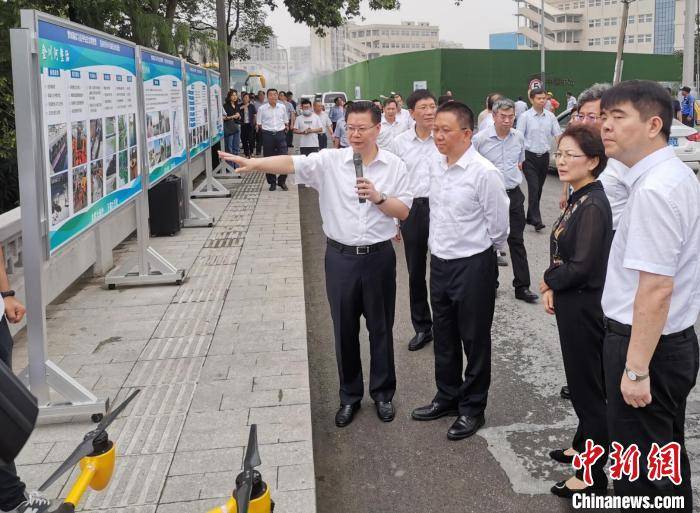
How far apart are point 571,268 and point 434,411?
146 centimetres

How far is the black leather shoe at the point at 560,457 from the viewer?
12.8 ft

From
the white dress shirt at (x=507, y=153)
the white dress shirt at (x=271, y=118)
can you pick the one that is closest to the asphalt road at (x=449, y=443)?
the white dress shirt at (x=507, y=153)

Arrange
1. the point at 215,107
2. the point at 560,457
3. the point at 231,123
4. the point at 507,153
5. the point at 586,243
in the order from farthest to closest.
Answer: the point at 231,123 → the point at 215,107 → the point at 507,153 → the point at 560,457 → the point at 586,243

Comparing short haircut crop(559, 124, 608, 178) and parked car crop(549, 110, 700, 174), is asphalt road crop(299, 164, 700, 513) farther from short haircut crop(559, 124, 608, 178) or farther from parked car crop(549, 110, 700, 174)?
parked car crop(549, 110, 700, 174)

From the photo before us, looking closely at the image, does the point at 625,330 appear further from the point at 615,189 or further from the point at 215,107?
the point at 215,107

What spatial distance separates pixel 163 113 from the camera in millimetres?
8086

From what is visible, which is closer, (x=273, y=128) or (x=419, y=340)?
(x=419, y=340)

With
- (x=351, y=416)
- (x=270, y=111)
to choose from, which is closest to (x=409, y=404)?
(x=351, y=416)

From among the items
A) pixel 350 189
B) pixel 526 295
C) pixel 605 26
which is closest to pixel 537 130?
pixel 526 295

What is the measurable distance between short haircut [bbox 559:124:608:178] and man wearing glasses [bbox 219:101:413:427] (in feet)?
3.49

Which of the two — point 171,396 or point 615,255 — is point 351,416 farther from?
point 615,255

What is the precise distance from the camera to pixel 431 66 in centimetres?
3131

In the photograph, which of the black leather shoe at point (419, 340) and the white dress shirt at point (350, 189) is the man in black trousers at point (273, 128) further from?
the white dress shirt at point (350, 189)

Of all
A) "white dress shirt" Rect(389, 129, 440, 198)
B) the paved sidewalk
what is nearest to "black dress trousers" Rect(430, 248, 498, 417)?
the paved sidewalk
